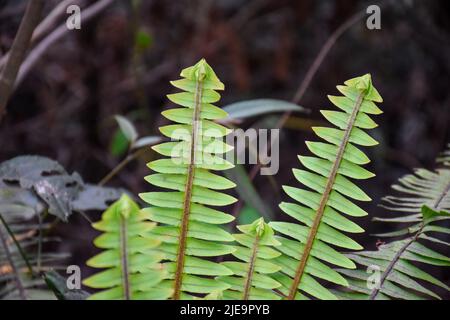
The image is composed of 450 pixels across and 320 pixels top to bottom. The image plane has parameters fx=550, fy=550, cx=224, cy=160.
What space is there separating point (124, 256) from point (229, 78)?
6.69ft

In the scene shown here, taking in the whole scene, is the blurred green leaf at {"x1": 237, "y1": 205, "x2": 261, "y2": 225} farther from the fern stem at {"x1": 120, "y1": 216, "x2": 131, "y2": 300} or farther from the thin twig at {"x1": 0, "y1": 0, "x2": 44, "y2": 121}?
the fern stem at {"x1": 120, "y1": 216, "x2": 131, "y2": 300}

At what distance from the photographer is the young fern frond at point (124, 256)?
46 cm

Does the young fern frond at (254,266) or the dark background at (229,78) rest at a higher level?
the dark background at (229,78)

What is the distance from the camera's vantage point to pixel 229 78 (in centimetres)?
246

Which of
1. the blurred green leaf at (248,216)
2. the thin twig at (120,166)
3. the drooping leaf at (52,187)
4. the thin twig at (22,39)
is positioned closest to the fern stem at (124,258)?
the drooping leaf at (52,187)

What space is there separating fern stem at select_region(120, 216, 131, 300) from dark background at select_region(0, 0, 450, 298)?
1362mm

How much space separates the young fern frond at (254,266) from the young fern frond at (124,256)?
0.11 metres

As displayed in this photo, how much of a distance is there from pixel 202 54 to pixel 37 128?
2.26 ft

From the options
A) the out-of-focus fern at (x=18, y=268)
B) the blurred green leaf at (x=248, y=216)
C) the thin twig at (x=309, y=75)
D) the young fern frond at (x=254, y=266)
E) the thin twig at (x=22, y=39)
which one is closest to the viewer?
the young fern frond at (x=254, y=266)

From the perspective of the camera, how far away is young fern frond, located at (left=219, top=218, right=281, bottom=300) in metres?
0.57

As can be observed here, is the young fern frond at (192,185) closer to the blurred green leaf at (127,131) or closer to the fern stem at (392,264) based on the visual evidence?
the fern stem at (392,264)

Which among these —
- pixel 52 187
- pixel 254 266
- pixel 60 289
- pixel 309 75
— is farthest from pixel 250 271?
pixel 309 75
